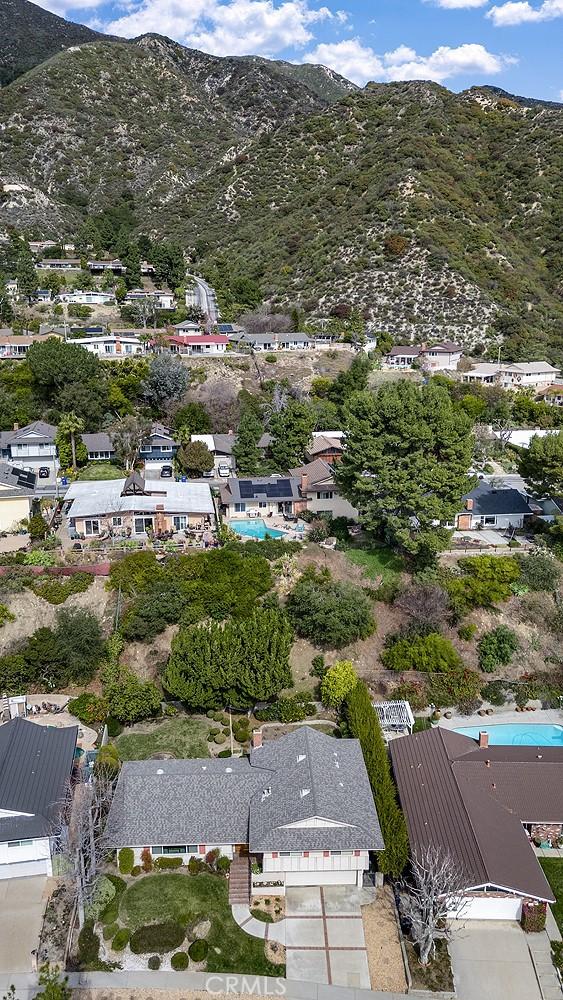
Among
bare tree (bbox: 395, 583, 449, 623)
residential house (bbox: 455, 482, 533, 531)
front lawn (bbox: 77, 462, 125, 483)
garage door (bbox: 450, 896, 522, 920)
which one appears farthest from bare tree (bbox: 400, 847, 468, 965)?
front lawn (bbox: 77, 462, 125, 483)

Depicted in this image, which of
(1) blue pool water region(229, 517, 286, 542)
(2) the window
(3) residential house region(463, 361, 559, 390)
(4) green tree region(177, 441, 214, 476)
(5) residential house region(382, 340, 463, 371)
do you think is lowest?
(1) blue pool water region(229, 517, 286, 542)

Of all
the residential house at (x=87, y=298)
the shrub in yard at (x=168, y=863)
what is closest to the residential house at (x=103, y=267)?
the residential house at (x=87, y=298)

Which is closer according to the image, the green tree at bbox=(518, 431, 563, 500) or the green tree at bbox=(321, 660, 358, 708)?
the green tree at bbox=(321, 660, 358, 708)

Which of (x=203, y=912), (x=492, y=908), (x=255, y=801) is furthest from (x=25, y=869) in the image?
(x=492, y=908)

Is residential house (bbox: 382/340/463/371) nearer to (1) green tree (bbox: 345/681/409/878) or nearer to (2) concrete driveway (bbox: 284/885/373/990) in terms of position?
(1) green tree (bbox: 345/681/409/878)

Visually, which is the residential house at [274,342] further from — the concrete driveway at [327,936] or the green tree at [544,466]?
the concrete driveway at [327,936]

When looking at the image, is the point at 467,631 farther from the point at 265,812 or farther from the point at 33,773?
the point at 33,773
